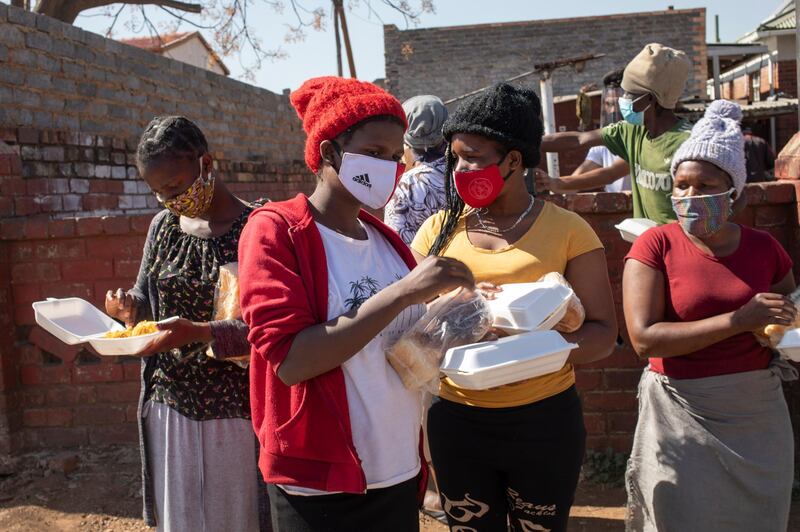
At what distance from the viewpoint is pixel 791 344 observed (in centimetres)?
232

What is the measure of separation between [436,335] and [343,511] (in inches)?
20.3

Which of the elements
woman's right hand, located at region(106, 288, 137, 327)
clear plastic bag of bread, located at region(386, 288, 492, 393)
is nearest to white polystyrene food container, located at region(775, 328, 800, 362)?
clear plastic bag of bread, located at region(386, 288, 492, 393)

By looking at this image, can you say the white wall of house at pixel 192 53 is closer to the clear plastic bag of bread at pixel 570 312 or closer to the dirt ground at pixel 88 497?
the dirt ground at pixel 88 497

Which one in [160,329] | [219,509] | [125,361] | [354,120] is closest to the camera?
[354,120]

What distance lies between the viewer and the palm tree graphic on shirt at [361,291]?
1.89 meters

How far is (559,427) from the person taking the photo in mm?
2326

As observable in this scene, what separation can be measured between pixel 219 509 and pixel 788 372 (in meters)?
2.03

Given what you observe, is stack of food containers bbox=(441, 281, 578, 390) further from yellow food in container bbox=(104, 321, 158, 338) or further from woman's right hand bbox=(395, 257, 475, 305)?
yellow food in container bbox=(104, 321, 158, 338)

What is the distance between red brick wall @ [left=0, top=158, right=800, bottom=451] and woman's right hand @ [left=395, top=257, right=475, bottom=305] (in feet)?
9.88

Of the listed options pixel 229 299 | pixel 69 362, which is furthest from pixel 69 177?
pixel 229 299

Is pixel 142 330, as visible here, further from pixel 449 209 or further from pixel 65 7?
pixel 65 7

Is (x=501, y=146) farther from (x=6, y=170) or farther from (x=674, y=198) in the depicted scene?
(x=6, y=170)

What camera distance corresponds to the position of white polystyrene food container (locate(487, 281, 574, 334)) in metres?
1.98

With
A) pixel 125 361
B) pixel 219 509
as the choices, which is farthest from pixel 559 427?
pixel 125 361
